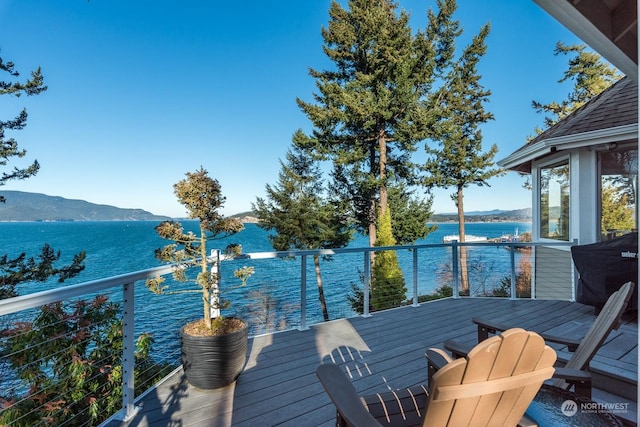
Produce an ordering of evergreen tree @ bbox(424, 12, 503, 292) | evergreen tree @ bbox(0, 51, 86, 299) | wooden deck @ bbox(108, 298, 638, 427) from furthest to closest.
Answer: evergreen tree @ bbox(424, 12, 503, 292)
evergreen tree @ bbox(0, 51, 86, 299)
wooden deck @ bbox(108, 298, 638, 427)

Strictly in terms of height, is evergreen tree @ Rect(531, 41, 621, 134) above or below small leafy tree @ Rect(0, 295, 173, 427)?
above

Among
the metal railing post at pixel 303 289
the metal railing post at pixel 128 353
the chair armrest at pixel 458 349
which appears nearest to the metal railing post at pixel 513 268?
the metal railing post at pixel 303 289

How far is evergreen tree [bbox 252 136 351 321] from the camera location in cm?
1448

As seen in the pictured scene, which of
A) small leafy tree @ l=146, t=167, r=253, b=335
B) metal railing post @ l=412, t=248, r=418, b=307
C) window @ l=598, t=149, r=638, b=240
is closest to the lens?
small leafy tree @ l=146, t=167, r=253, b=335

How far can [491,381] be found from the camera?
120 cm

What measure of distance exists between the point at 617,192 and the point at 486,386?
5.49 meters

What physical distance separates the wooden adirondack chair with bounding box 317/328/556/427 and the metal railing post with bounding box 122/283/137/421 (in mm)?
1775

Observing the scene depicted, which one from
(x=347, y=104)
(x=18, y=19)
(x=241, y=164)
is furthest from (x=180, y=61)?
(x=241, y=164)

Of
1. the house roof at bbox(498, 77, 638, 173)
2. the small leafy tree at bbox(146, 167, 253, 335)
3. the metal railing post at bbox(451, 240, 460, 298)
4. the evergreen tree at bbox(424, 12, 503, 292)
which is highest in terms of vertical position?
the evergreen tree at bbox(424, 12, 503, 292)

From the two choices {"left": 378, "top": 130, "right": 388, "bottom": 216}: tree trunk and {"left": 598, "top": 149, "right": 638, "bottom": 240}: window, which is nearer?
{"left": 598, "top": 149, "right": 638, "bottom": 240}: window

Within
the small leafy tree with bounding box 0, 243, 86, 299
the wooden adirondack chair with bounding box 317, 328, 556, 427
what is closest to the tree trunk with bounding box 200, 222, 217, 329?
the wooden adirondack chair with bounding box 317, 328, 556, 427

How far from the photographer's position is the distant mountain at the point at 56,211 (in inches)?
1768

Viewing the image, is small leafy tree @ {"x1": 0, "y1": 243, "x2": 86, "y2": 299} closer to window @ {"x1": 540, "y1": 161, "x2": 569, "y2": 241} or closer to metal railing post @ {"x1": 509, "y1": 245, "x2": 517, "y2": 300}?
metal railing post @ {"x1": 509, "y1": 245, "x2": 517, "y2": 300}

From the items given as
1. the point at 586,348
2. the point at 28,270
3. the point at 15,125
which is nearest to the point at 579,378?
the point at 586,348
